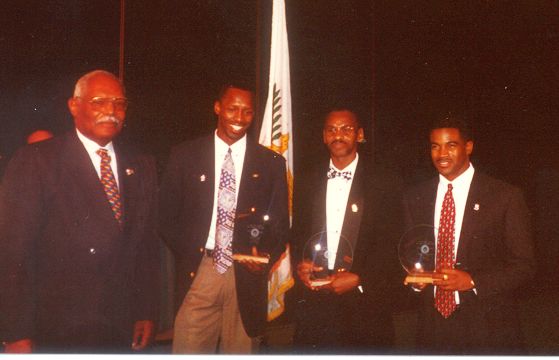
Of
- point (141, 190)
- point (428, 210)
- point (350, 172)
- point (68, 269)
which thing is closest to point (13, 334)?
point (68, 269)

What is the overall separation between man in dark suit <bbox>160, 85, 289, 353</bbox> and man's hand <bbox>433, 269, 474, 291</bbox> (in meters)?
0.81

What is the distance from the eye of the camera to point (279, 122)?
4.32m

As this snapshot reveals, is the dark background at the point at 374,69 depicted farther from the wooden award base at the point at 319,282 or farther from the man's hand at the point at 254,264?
the wooden award base at the point at 319,282

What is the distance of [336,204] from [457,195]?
1.96ft

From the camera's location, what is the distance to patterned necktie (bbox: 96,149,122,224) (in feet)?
7.35

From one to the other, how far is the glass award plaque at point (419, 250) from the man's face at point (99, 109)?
→ 4.73 feet

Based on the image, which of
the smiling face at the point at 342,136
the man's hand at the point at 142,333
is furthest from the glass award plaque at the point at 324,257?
the man's hand at the point at 142,333

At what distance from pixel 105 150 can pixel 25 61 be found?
1.68m

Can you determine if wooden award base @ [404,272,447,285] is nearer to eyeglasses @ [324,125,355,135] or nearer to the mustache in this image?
eyeglasses @ [324,125,355,135]

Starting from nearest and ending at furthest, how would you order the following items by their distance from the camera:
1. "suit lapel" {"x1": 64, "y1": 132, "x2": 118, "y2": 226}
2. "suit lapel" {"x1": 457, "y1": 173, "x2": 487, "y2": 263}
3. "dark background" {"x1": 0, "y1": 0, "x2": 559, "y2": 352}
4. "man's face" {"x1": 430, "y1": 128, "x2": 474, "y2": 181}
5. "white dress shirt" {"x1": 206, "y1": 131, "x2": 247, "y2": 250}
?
"suit lapel" {"x1": 64, "y1": 132, "x2": 118, "y2": 226} → "suit lapel" {"x1": 457, "y1": 173, "x2": 487, "y2": 263} → "man's face" {"x1": 430, "y1": 128, "x2": 474, "y2": 181} → "white dress shirt" {"x1": 206, "y1": 131, "x2": 247, "y2": 250} → "dark background" {"x1": 0, "y1": 0, "x2": 559, "y2": 352}

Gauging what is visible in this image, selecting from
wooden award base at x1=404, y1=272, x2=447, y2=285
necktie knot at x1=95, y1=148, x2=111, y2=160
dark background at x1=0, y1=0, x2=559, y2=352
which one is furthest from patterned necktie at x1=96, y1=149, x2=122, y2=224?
dark background at x1=0, y1=0, x2=559, y2=352

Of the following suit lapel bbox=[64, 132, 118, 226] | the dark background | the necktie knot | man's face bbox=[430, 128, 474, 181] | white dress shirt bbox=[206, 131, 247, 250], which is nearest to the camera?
suit lapel bbox=[64, 132, 118, 226]

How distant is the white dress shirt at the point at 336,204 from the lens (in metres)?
2.64

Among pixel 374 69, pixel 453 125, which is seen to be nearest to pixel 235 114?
pixel 453 125
